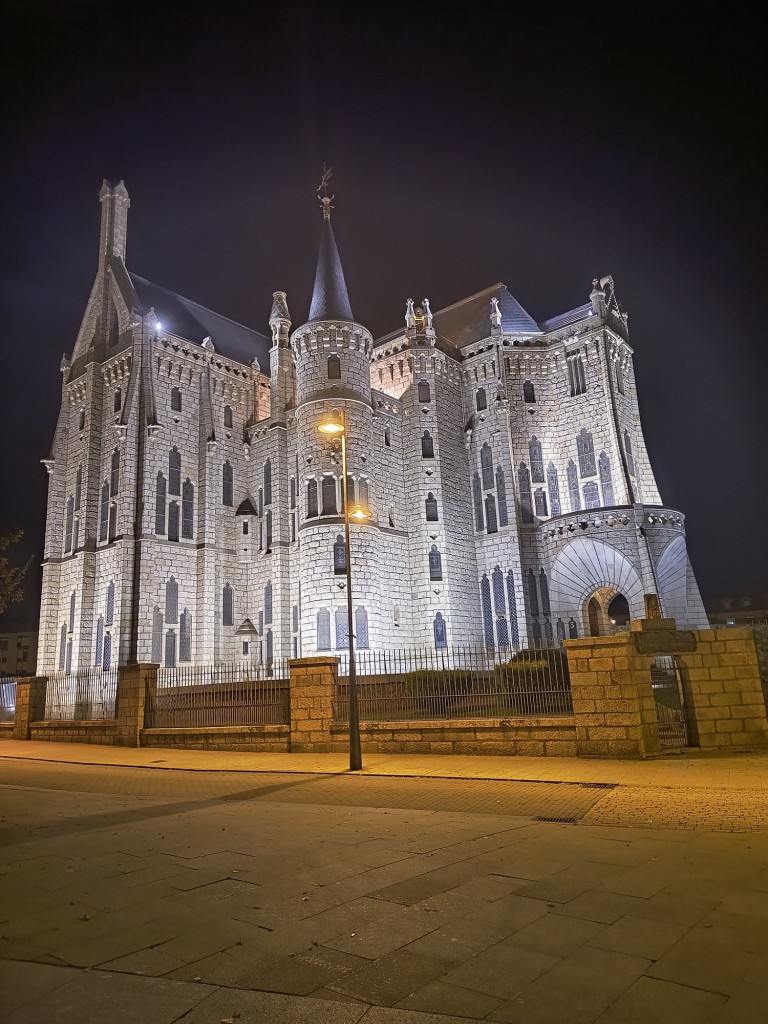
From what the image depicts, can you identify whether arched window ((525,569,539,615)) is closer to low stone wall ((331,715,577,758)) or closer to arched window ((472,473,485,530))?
arched window ((472,473,485,530))

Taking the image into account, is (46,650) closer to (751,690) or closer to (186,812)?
(186,812)

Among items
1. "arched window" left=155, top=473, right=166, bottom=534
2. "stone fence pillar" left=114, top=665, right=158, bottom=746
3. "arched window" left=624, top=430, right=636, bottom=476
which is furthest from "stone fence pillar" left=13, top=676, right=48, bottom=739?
"arched window" left=624, top=430, right=636, bottom=476

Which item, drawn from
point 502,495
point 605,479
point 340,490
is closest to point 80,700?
point 340,490

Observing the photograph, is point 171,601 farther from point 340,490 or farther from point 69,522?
point 340,490

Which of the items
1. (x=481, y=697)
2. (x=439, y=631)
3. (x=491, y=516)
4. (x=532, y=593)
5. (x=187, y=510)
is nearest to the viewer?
(x=481, y=697)

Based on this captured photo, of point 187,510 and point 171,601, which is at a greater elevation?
point 187,510

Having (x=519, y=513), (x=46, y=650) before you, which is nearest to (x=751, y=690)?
(x=519, y=513)

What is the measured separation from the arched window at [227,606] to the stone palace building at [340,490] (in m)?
0.12

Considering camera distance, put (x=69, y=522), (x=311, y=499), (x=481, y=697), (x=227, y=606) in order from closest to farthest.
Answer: (x=481, y=697)
(x=311, y=499)
(x=227, y=606)
(x=69, y=522)

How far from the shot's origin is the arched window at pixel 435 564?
3688cm

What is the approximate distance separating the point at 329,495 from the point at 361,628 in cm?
715

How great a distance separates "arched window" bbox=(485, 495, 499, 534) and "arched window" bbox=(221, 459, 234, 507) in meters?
15.7

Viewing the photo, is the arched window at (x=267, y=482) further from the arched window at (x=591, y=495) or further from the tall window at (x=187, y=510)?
the arched window at (x=591, y=495)

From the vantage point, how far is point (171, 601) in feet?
122
